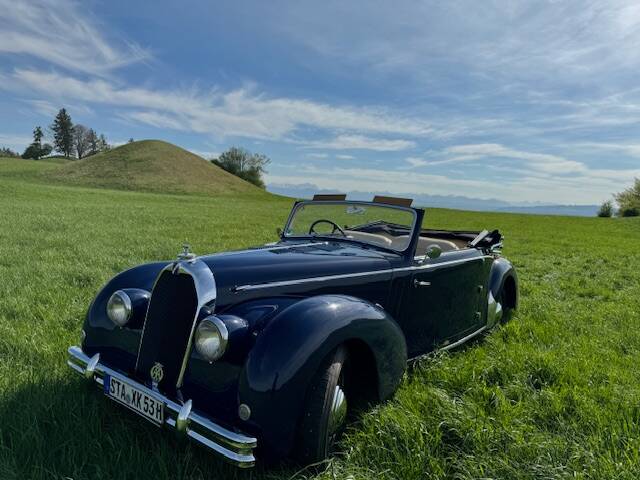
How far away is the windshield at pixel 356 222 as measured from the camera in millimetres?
3900

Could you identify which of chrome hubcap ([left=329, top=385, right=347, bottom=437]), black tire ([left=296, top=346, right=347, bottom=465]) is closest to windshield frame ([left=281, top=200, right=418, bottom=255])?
chrome hubcap ([left=329, top=385, right=347, bottom=437])

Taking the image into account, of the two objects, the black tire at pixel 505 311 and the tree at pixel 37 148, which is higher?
the tree at pixel 37 148

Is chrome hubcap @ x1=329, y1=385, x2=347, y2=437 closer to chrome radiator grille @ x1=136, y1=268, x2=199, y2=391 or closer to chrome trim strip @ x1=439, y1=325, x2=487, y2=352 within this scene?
chrome radiator grille @ x1=136, y1=268, x2=199, y2=391

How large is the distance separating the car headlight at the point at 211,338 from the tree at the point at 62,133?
12054 centimetres

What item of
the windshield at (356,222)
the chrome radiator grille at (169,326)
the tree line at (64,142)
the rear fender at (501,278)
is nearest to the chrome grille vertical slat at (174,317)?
the chrome radiator grille at (169,326)

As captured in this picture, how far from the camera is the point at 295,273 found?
120 inches

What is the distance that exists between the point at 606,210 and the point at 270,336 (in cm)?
5082

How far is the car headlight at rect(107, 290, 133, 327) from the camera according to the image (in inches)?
117

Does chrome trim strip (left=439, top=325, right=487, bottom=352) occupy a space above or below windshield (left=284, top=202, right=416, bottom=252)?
below

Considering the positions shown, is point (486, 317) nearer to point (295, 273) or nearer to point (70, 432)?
point (295, 273)

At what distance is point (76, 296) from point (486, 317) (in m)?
4.91

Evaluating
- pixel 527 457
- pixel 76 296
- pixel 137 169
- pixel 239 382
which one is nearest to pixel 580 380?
pixel 527 457

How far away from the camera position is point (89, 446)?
100.0 inches

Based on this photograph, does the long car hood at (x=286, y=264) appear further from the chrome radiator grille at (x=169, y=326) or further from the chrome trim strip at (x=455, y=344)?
the chrome trim strip at (x=455, y=344)
